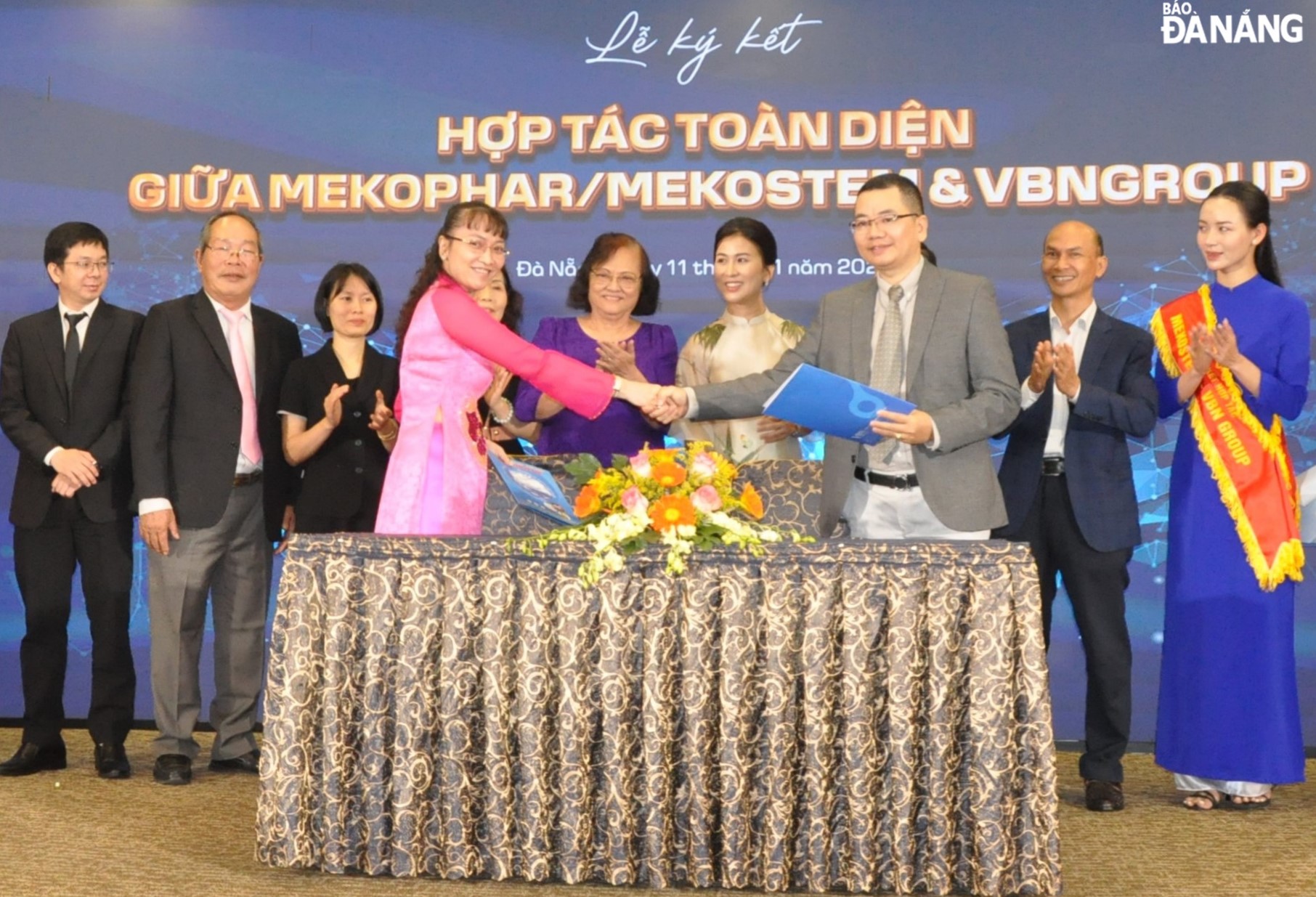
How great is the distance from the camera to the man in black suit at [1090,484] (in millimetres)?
4148

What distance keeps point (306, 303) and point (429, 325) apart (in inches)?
96.2

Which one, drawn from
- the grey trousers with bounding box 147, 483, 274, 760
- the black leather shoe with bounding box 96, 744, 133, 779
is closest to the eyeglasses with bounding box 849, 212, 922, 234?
the grey trousers with bounding box 147, 483, 274, 760

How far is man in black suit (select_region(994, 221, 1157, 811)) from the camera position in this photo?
4148 mm

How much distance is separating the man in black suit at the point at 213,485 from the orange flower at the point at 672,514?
1.95m

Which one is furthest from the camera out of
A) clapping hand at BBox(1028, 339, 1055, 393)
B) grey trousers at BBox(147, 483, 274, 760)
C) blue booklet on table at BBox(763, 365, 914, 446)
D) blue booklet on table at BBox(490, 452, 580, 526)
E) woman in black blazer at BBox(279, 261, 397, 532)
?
woman in black blazer at BBox(279, 261, 397, 532)

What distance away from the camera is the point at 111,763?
4461 millimetres

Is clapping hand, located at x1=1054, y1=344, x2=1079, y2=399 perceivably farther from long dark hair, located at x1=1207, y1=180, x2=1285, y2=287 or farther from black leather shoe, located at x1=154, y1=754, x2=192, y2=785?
black leather shoe, located at x1=154, y1=754, x2=192, y2=785

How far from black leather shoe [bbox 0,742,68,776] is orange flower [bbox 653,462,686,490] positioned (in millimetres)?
2588

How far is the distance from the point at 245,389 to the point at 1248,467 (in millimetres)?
3093

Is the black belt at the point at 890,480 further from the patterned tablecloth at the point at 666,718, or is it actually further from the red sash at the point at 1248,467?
the red sash at the point at 1248,467

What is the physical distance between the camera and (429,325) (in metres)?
3.46

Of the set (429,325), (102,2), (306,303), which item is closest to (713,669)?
(429,325)

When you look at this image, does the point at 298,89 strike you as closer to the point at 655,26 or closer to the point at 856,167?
the point at 655,26

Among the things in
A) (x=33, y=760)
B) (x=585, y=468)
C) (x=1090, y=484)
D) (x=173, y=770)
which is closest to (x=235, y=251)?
(x=173, y=770)
